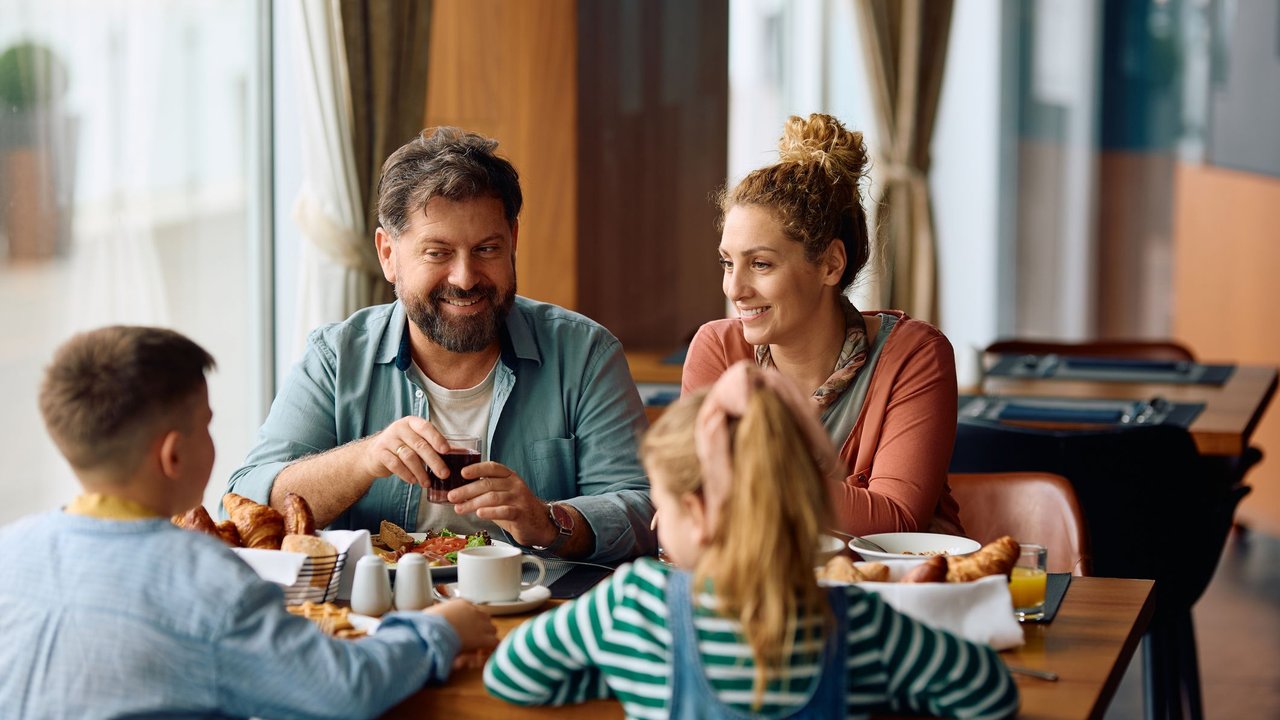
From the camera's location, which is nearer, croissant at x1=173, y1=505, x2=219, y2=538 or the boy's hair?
the boy's hair

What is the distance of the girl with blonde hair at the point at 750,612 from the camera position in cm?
129

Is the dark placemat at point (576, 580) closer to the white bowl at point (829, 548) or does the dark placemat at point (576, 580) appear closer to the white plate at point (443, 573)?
the white plate at point (443, 573)

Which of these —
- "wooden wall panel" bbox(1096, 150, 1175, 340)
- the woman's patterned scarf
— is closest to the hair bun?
the woman's patterned scarf

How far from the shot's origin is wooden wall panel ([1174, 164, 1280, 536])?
621cm

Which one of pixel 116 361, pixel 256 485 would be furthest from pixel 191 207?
pixel 116 361

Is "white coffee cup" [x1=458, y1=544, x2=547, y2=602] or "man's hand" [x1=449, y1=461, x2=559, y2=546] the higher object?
"man's hand" [x1=449, y1=461, x2=559, y2=546]

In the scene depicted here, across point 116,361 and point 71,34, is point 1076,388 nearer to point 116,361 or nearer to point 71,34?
point 71,34

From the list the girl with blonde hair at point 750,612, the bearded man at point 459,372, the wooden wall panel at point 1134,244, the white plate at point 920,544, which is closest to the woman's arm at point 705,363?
the bearded man at point 459,372

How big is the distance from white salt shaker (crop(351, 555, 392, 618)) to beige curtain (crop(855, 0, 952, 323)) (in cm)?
407

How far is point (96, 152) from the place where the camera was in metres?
3.31

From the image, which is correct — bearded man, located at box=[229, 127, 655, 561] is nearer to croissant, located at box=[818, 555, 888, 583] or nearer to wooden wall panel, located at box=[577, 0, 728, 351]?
croissant, located at box=[818, 555, 888, 583]

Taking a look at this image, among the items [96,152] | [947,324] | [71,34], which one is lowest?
[947,324]

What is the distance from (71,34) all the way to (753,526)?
2525 mm

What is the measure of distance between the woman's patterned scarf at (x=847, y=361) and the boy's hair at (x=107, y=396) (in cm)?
124
